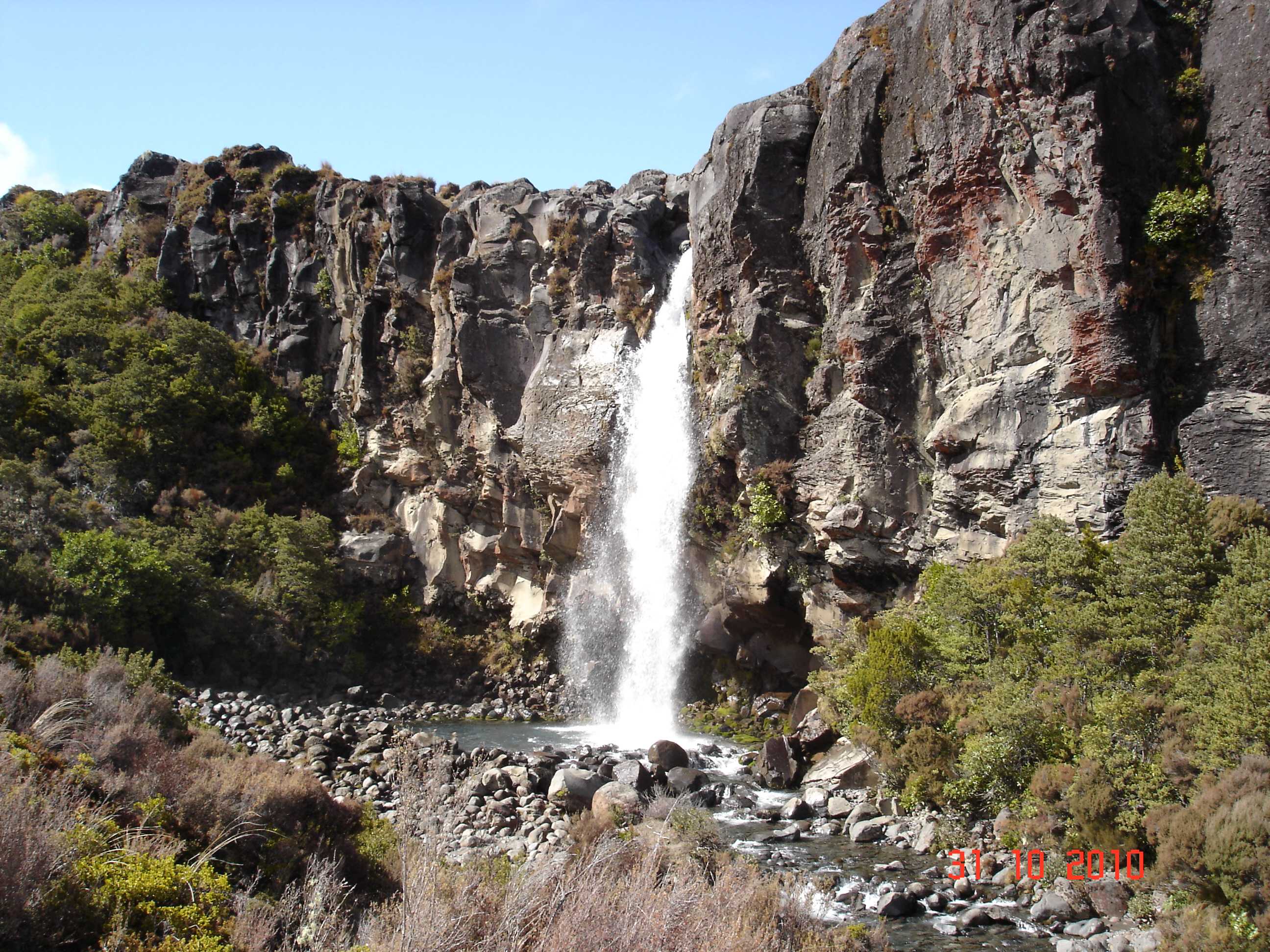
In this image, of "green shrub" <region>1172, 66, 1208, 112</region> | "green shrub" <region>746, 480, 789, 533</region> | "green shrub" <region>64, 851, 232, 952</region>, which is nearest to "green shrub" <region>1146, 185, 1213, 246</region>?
"green shrub" <region>1172, 66, 1208, 112</region>

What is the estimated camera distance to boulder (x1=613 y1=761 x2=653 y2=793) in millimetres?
18828

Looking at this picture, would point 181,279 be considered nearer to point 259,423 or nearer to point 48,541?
point 259,423

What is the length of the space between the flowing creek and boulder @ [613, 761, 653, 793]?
166 cm

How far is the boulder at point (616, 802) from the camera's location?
631 inches

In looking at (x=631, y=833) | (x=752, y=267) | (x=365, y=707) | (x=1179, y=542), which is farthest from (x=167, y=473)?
(x=1179, y=542)

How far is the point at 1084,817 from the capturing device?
12.3 metres

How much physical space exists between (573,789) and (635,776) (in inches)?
70.7

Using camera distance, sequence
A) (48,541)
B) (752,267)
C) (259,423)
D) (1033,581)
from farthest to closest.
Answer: (259,423) → (48,541) → (752,267) → (1033,581)

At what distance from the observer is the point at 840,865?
14750 millimetres

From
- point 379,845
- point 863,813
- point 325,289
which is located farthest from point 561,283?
point 379,845

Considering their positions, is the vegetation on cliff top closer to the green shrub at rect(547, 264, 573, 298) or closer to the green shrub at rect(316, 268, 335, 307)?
the green shrub at rect(547, 264, 573, 298)

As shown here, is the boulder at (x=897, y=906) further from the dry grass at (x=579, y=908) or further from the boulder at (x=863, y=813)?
the boulder at (x=863, y=813)

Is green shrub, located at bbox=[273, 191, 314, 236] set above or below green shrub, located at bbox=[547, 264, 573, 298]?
above

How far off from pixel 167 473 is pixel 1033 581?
118ft
